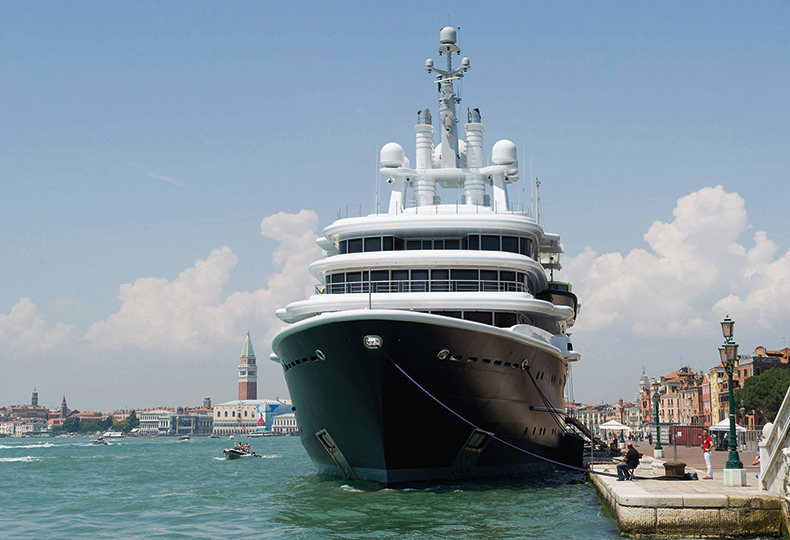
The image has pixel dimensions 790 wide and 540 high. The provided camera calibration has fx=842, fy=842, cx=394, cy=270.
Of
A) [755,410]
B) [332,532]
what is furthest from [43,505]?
[755,410]

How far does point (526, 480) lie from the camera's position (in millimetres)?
29016

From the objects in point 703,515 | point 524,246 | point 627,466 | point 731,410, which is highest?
point 524,246

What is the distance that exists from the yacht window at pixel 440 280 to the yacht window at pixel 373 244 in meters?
2.62

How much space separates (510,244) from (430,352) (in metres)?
8.00

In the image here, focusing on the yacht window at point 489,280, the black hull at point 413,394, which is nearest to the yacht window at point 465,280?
the yacht window at point 489,280

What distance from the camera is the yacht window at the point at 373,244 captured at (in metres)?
30.1

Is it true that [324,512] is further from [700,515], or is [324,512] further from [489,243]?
[489,243]

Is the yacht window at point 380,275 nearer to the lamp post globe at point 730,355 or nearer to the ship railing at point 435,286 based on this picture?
the ship railing at point 435,286

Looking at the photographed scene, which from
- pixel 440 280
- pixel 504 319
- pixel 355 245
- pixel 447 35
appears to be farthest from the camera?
pixel 447 35

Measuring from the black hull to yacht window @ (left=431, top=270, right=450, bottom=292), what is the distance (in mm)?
3542

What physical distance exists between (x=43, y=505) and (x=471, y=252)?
17.9m

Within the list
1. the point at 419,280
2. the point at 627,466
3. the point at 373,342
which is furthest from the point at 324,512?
the point at 419,280

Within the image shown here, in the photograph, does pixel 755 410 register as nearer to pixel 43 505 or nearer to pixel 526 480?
pixel 526 480

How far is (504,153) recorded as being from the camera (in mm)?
37406
